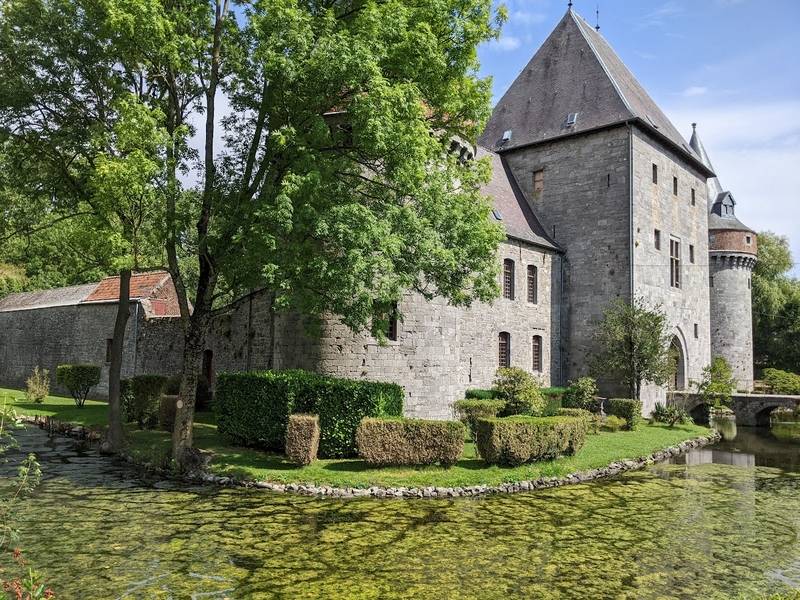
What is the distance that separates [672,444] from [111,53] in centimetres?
1855

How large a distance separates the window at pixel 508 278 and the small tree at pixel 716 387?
9.81m

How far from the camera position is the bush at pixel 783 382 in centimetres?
3142

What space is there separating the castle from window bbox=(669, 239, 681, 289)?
8cm

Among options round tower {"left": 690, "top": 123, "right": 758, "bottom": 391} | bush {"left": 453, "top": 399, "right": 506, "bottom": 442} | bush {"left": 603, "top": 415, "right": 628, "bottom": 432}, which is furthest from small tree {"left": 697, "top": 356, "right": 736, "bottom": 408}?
bush {"left": 453, "top": 399, "right": 506, "bottom": 442}

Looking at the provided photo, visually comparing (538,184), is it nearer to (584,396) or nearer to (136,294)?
(584,396)

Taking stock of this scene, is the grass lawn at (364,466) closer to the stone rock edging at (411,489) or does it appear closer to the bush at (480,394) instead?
the stone rock edging at (411,489)

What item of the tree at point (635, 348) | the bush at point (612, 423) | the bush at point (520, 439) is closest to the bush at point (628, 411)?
the bush at point (612, 423)

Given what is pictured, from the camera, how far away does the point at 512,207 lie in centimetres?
2706

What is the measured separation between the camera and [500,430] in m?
13.1

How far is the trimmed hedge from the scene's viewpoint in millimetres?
13336

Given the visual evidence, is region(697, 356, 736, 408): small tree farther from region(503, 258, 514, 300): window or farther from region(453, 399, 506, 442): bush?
region(453, 399, 506, 442): bush

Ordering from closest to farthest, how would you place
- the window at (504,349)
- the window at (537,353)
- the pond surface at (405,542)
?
the pond surface at (405,542), the window at (504,349), the window at (537,353)

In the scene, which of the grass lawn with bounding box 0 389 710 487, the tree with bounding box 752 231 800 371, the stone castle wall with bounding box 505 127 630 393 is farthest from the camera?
the tree with bounding box 752 231 800 371

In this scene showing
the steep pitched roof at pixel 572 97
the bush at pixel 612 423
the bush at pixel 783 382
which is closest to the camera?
the bush at pixel 612 423
